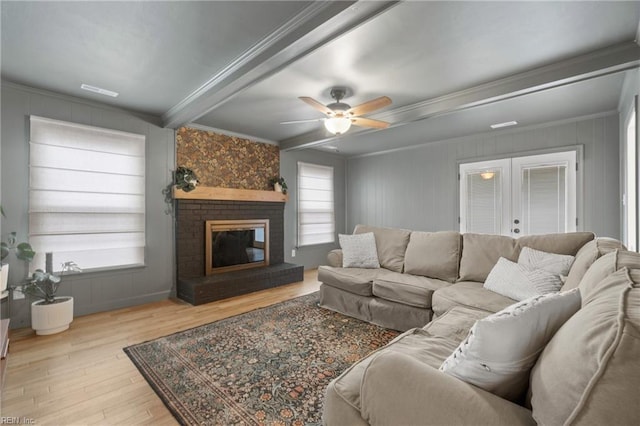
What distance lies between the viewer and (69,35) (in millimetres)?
2199

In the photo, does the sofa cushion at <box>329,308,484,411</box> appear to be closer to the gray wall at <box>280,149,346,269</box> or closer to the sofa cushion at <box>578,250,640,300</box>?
the sofa cushion at <box>578,250,640,300</box>

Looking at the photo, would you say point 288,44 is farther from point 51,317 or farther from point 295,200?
point 295,200

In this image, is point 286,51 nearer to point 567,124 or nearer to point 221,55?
point 221,55

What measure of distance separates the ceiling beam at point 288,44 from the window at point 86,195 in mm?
1369

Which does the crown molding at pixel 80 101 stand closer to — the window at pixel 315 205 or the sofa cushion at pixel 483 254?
the window at pixel 315 205

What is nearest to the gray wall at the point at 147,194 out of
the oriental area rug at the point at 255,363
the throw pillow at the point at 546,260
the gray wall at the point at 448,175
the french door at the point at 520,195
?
the oriental area rug at the point at 255,363

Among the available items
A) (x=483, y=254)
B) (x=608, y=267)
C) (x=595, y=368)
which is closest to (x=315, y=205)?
(x=483, y=254)

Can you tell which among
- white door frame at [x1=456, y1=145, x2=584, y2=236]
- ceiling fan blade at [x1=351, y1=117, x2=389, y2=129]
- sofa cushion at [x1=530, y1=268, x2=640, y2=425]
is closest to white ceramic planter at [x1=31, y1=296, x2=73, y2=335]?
ceiling fan blade at [x1=351, y1=117, x2=389, y2=129]

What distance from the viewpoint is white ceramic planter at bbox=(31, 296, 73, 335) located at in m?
2.81

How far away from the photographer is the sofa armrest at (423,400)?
85 cm

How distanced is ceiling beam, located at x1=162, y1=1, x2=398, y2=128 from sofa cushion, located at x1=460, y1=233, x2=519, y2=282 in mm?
2338

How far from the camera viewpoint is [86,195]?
134 inches

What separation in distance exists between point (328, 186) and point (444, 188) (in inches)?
93.2

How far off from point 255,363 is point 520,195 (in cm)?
459
